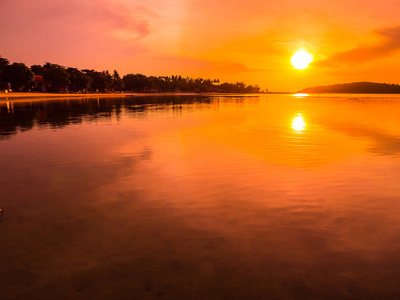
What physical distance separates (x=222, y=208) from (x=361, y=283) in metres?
4.43

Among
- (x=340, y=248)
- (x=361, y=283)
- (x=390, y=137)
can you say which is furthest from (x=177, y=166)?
(x=390, y=137)

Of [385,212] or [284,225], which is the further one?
[385,212]

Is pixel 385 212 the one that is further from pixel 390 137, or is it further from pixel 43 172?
pixel 390 137

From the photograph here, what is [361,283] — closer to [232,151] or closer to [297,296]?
[297,296]

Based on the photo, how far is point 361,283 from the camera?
18.3ft

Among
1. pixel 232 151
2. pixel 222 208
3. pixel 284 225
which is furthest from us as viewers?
pixel 232 151

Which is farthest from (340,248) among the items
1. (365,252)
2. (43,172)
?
(43,172)

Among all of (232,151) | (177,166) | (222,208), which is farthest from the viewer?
(232,151)

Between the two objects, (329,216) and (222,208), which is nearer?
(329,216)

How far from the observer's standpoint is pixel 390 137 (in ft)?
79.0

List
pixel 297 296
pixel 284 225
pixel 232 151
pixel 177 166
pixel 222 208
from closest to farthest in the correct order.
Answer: pixel 297 296, pixel 284 225, pixel 222 208, pixel 177 166, pixel 232 151

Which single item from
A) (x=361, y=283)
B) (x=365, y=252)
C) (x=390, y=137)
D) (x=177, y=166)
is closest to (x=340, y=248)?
(x=365, y=252)

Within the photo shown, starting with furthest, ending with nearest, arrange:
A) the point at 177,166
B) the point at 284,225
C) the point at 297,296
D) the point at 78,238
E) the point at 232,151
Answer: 1. the point at 232,151
2. the point at 177,166
3. the point at 284,225
4. the point at 78,238
5. the point at 297,296

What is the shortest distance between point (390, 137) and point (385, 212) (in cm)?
1913
